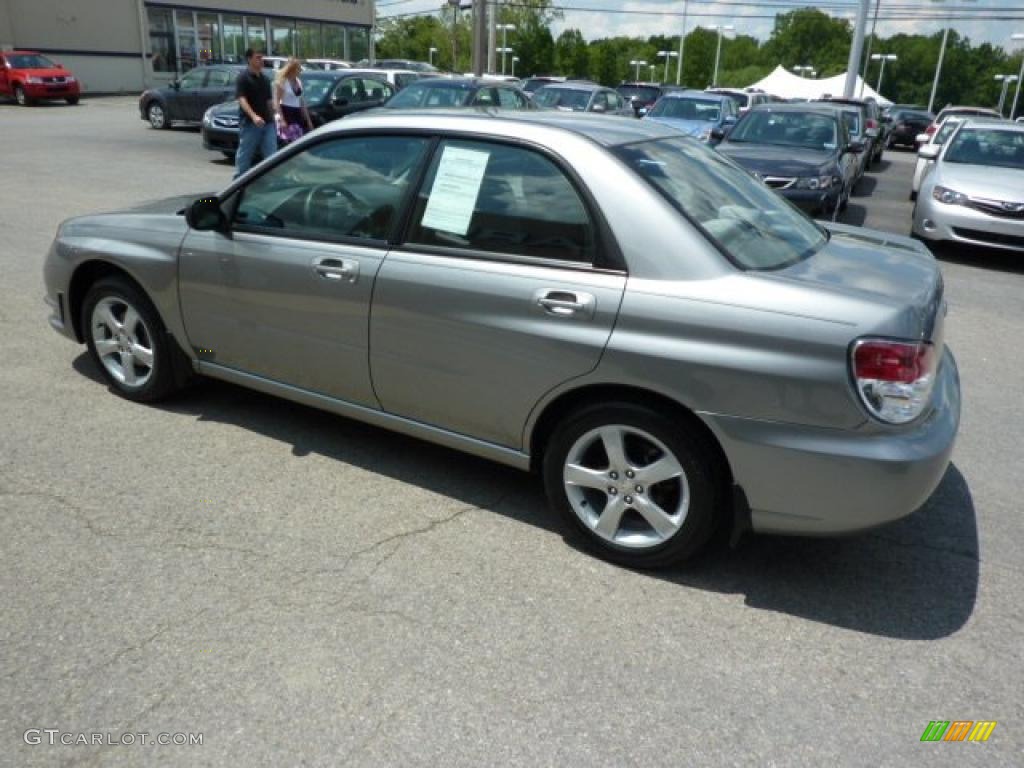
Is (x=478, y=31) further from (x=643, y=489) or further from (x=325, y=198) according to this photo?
(x=643, y=489)

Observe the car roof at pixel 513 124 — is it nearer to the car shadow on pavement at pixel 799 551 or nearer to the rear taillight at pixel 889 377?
the rear taillight at pixel 889 377

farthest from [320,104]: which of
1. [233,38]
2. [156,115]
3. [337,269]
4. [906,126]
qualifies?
[233,38]

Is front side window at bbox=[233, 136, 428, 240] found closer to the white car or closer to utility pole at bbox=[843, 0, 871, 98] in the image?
the white car

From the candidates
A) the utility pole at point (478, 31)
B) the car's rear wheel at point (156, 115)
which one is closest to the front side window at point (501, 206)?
the car's rear wheel at point (156, 115)

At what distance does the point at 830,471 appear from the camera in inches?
118

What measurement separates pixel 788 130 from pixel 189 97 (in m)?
15.6

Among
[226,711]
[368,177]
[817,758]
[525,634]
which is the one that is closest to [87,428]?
[368,177]

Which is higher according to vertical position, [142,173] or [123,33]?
[123,33]

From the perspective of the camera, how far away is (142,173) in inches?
564

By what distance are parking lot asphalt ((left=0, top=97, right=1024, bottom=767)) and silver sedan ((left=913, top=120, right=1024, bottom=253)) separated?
578cm

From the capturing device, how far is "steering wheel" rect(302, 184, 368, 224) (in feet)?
13.2

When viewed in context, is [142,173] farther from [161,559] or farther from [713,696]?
[713,696]

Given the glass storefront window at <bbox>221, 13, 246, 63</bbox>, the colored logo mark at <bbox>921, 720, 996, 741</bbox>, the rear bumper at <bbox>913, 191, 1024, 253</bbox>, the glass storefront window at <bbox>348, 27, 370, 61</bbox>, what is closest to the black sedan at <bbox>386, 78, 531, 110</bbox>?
the rear bumper at <bbox>913, 191, 1024, 253</bbox>

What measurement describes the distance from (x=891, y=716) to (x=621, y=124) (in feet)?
8.64
